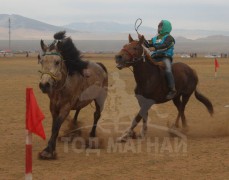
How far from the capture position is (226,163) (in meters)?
7.45

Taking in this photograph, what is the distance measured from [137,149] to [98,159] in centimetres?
109

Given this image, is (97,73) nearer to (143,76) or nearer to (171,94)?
(143,76)

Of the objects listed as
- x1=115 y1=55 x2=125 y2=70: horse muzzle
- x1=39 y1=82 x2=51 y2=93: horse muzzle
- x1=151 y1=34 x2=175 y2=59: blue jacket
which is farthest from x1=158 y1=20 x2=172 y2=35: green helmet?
x1=39 y1=82 x2=51 y2=93: horse muzzle

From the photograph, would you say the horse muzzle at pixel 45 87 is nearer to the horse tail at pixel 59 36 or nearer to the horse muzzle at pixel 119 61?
the horse tail at pixel 59 36

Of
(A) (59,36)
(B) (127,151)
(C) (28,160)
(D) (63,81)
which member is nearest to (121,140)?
(B) (127,151)

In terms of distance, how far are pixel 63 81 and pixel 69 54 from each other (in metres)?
0.64

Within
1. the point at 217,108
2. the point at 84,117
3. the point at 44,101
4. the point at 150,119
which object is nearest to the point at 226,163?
the point at 150,119

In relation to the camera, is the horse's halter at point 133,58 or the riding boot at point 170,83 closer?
the horse's halter at point 133,58

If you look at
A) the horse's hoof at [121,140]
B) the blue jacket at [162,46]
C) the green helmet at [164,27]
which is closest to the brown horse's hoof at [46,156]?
the horse's hoof at [121,140]

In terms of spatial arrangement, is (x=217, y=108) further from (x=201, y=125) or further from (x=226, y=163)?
(x=226, y=163)

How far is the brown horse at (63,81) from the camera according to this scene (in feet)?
25.1

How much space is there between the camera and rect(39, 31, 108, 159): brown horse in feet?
25.1

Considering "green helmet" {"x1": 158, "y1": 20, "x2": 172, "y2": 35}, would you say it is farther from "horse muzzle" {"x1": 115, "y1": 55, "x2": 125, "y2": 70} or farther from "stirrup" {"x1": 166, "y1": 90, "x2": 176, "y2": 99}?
"horse muzzle" {"x1": 115, "y1": 55, "x2": 125, "y2": 70}

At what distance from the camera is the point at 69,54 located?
8531mm
